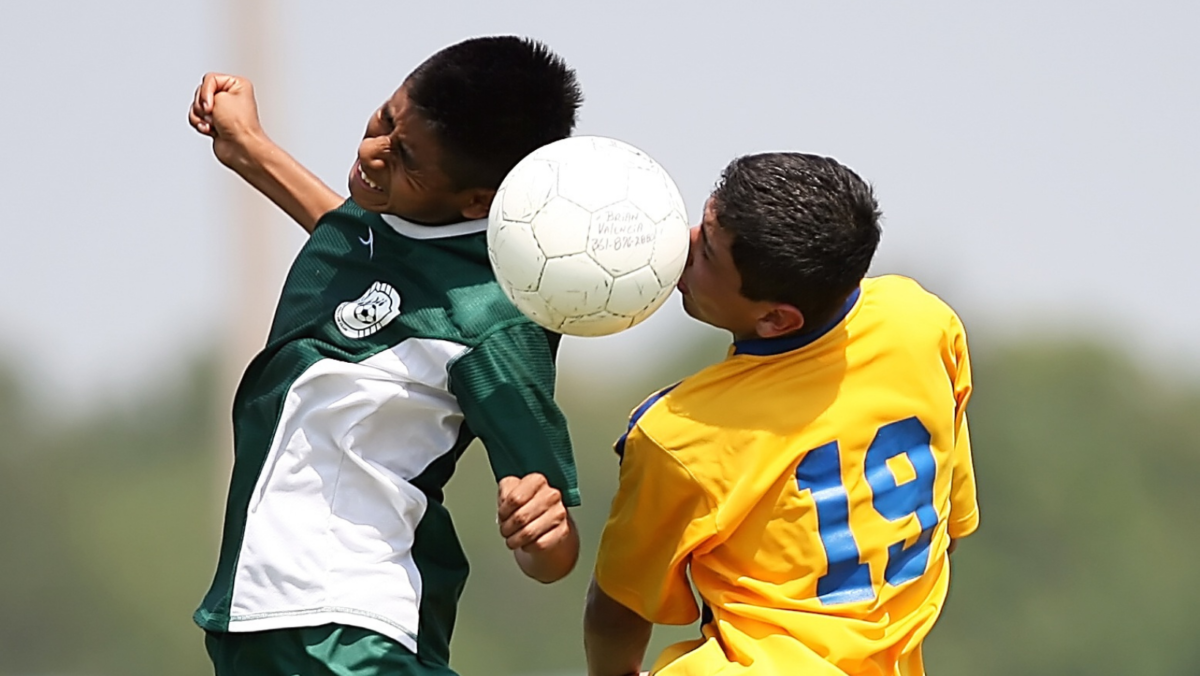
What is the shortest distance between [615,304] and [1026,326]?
16.2 ft

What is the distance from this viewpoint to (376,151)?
1990 millimetres

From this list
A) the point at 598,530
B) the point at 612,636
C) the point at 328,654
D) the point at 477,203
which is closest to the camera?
the point at 328,654

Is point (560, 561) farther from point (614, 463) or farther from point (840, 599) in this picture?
point (614, 463)

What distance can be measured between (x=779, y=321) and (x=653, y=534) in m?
0.33

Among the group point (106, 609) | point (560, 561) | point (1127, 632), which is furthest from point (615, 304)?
point (1127, 632)

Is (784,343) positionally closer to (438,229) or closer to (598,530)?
(438,229)

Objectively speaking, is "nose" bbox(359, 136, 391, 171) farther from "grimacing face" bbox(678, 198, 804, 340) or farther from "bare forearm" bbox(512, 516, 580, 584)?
"bare forearm" bbox(512, 516, 580, 584)

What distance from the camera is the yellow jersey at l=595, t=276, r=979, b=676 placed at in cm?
191

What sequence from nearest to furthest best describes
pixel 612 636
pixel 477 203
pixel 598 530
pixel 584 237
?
pixel 584 237 → pixel 477 203 → pixel 612 636 → pixel 598 530

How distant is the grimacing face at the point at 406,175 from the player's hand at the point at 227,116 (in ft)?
0.92

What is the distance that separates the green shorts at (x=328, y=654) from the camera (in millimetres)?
1903

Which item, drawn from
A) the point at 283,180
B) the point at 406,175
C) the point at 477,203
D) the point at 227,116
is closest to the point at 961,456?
the point at 477,203

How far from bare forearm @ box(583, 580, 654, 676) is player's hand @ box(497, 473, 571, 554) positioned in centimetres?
32

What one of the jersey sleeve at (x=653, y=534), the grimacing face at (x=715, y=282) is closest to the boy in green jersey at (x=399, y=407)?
the jersey sleeve at (x=653, y=534)
